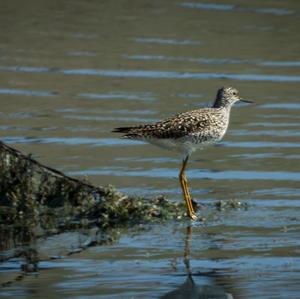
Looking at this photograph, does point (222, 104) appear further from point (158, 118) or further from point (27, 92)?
point (27, 92)

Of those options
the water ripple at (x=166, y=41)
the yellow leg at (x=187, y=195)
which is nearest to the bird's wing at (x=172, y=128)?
the yellow leg at (x=187, y=195)

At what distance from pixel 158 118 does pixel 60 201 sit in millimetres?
4025

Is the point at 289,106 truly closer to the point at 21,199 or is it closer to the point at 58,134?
the point at 58,134

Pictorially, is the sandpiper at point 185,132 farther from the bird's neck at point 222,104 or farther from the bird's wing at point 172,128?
the bird's neck at point 222,104

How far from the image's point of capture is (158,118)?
1567 cm

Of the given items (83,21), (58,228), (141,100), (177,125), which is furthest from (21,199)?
(83,21)

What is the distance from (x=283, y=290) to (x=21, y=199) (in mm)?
3445

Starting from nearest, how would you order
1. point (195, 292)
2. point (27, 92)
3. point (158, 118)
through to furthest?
point (195, 292) → point (158, 118) → point (27, 92)

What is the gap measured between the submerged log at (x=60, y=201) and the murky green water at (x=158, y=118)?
28 centimetres

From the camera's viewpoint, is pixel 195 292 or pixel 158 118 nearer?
pixel 195 292

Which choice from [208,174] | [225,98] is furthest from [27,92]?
[225,98]

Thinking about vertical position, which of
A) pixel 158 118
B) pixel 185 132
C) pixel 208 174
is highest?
pixel 158 118

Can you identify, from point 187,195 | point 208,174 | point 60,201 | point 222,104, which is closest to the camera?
point 60,201

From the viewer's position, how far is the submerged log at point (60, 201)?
38.0 ft
